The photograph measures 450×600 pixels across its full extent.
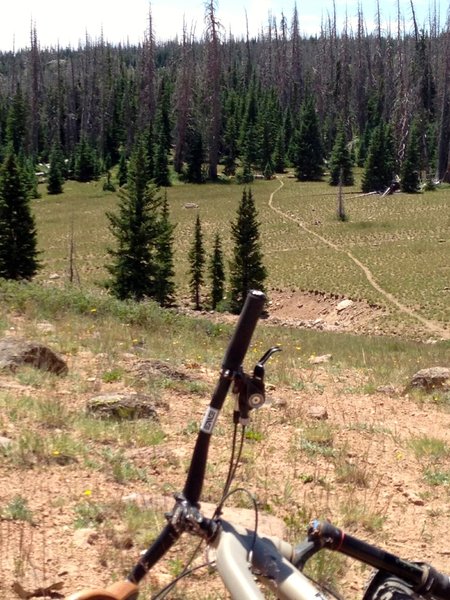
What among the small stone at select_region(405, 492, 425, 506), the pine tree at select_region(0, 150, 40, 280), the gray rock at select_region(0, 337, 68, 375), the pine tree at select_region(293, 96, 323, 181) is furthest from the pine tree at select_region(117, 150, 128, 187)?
the small stone at select_region(405, 492, 425, 506)

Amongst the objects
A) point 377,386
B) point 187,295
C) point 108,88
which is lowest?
point 187,295

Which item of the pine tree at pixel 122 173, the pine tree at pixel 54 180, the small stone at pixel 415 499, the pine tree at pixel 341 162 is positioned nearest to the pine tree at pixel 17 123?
the pine tree at pixel 122 173

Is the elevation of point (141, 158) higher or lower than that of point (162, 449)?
higher

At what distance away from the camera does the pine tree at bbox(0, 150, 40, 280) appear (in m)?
34.5

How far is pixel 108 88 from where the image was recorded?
9750cm

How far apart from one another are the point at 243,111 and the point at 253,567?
97.1 meters

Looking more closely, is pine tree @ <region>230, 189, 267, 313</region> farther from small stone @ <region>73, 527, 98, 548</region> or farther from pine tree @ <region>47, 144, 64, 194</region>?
pine tree @ <region>47, 144, 64, 194</region>

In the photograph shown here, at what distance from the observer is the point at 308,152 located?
263 feet

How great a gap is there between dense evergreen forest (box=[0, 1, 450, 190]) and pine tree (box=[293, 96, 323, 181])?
0.41 feet

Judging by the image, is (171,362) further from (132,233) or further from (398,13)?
(398,13)

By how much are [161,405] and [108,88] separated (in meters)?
95.6

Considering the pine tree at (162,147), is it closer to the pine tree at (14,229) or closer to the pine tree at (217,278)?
the pine tree at (217,278)

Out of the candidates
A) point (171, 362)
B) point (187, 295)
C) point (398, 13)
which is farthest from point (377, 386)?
point (398, 13)

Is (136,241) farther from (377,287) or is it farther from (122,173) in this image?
(122,173)
